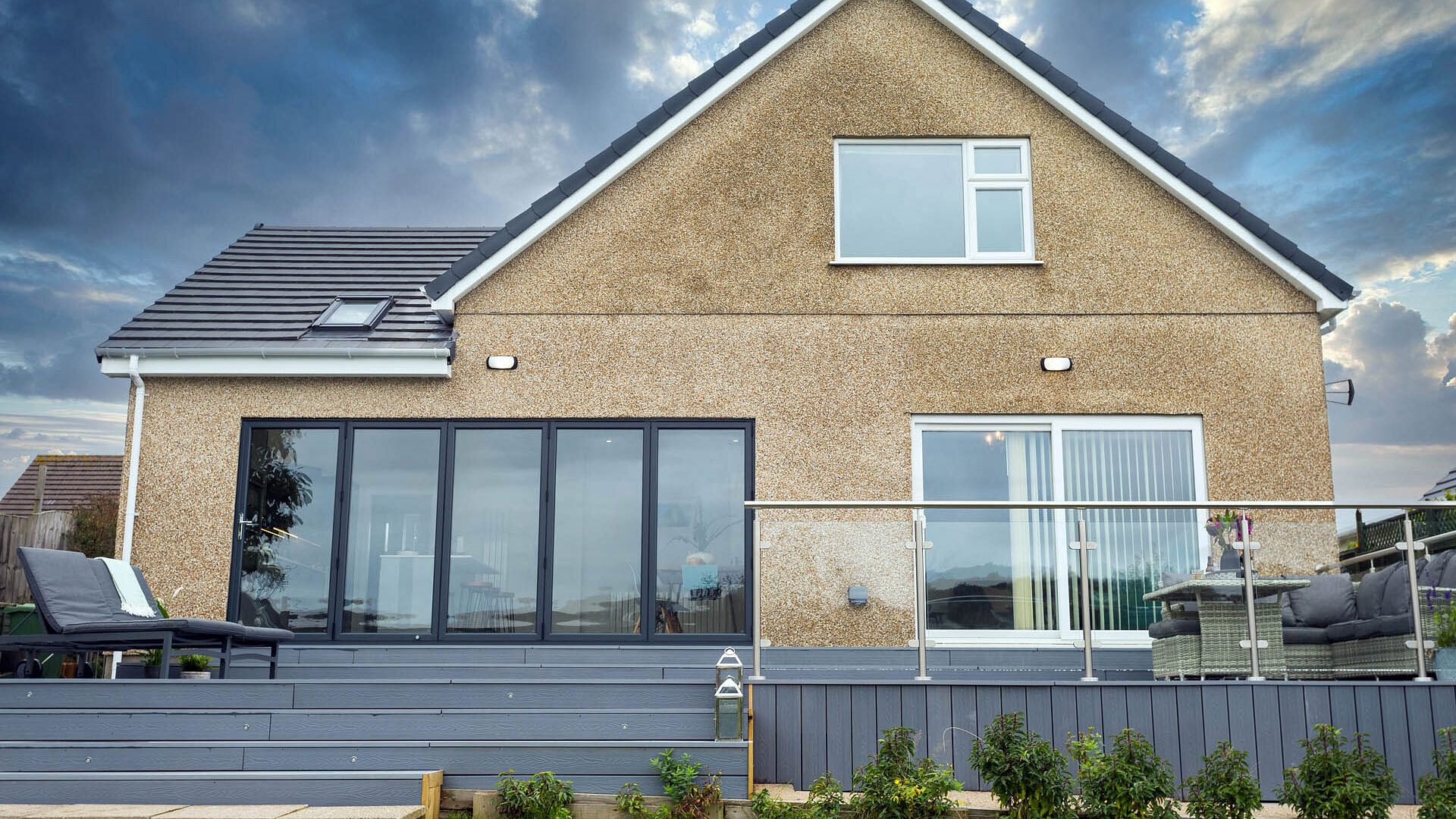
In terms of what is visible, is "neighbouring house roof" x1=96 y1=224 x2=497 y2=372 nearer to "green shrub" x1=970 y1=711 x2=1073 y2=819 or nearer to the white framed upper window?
the white framed upper window

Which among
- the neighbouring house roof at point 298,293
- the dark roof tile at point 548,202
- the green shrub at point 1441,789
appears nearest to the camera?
the green shrub at point 1441,789

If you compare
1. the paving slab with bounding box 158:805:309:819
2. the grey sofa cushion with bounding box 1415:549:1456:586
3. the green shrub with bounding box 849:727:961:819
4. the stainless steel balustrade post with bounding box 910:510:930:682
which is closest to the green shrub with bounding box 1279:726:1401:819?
the grey sofa cushion with bounding box 1415:549:1456:586

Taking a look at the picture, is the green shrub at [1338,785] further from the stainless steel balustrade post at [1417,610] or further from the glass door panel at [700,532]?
the glass door panel at [700,532]

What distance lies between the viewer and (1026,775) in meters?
6.32

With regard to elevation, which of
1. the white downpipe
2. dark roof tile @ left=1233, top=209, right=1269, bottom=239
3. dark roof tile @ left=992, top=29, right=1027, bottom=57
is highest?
dark roof tile @ left=992, top=29, right=1027, bottom=57

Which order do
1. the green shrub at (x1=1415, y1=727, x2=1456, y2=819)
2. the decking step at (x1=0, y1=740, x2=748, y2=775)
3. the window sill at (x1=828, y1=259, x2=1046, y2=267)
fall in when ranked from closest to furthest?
the green shrub at (x1=1415, y1=727, x2=1456, y2=819), the decking step at (x1=0, y1=740, x2=748, y2=775), the window sill at (x1=828, y1=259, x2=1046, y2=267)

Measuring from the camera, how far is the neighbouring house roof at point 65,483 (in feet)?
73.0

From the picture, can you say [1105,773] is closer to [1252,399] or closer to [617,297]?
[1252,399]

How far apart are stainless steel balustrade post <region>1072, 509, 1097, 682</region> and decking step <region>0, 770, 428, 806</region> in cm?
390

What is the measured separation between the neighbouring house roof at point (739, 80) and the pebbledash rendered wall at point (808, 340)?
210 millimetres

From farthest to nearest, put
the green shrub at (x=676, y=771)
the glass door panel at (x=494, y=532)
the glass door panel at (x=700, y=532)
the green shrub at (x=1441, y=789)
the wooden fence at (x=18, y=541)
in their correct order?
1. the wooden fence at (x=18, y=541)
2. the glass door panel at (x=494, y=532)
3. the glass door panel at (x=700, y=532)
4. the green shrub at (x=676, y=771)
5. the green shrub at (x=1441, y=789)

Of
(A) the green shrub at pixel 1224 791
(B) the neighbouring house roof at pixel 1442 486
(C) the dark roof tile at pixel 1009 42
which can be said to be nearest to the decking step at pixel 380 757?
(A) the green shrub at pixel 1224 791

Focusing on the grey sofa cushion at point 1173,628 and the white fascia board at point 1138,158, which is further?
the white fascia board at point 1138,158

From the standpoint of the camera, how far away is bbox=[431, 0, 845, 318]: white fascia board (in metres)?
10.1
